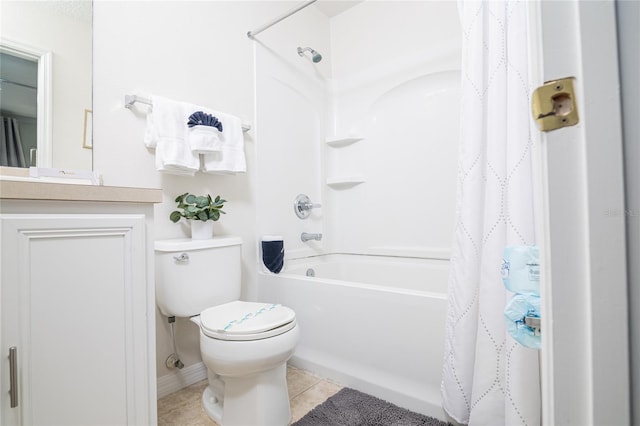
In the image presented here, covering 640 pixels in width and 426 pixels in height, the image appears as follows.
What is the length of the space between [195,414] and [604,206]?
5.08 feet

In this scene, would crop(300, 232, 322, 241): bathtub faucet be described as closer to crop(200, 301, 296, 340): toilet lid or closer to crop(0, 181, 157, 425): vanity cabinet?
crop(200, 301, 296, 340): toilet lid

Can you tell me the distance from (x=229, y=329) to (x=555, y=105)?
109cm

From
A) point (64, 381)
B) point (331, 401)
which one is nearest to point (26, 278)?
point (64, 381)

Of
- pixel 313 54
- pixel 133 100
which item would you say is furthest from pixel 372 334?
pixel 313 54

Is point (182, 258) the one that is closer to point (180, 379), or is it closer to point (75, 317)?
point (75, 317)

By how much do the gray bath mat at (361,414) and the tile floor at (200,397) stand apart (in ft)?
0.19

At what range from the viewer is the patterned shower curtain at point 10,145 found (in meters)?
1.04

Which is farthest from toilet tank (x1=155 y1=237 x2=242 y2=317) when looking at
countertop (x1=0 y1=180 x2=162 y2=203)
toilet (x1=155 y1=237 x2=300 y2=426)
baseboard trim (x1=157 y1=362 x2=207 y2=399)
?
countertop (x1=0 y1=180 x2=162 y2=203)

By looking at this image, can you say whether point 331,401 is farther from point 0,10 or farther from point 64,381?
point 0,10

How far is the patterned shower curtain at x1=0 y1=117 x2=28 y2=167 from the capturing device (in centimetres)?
104

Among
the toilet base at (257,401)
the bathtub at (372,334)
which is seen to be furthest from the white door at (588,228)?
the toilet base at (257,401)

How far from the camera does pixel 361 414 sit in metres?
1.24

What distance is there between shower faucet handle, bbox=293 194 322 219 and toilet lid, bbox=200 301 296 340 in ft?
3.14

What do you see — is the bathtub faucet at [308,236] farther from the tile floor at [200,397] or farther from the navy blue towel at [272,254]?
the tile floor at [200,397]
